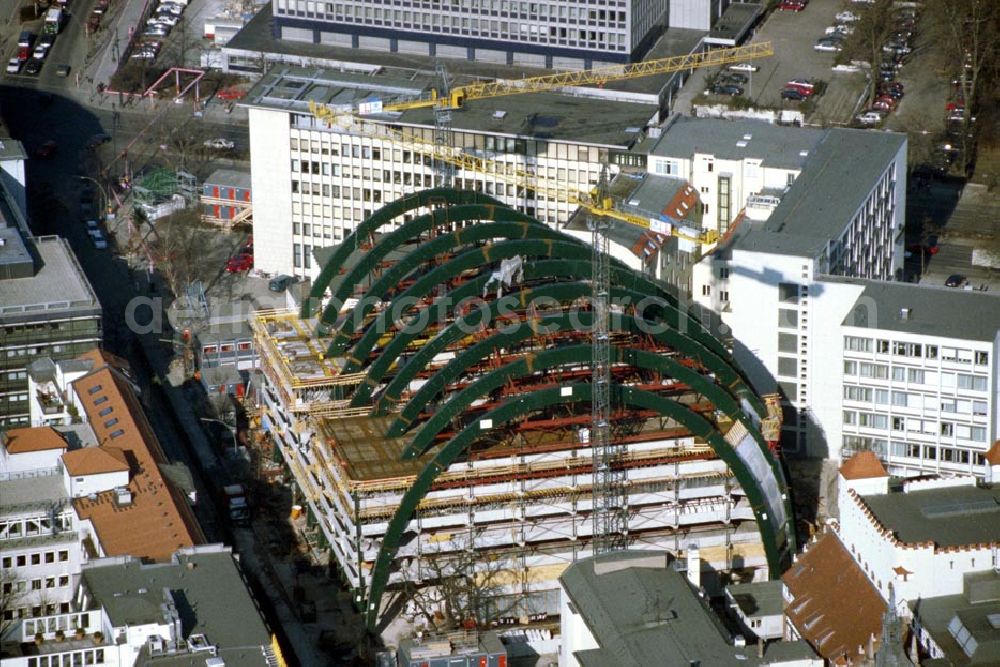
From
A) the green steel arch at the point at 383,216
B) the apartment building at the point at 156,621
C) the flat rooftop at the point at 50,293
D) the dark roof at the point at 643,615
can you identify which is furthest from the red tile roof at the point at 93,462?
the dark roof at the point at 643,615

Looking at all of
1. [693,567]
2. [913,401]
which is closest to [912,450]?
[913,401]

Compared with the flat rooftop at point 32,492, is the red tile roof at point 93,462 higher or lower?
higher

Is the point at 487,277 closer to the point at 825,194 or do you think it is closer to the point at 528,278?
the point at 528,278

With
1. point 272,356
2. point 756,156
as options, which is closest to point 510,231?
point 272,356

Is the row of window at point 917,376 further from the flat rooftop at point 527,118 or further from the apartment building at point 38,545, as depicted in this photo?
the apartment building at point 38,545

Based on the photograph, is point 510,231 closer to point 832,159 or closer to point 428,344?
point 428,344

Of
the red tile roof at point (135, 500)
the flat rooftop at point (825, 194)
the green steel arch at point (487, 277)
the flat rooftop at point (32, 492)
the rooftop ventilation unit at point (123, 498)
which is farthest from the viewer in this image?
the flat rooftop at point (825, 194)
